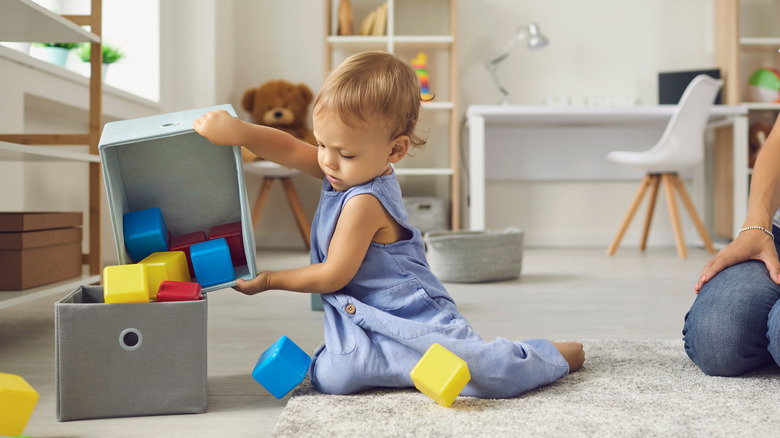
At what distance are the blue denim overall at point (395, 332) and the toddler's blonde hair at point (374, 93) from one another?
3.9 inches

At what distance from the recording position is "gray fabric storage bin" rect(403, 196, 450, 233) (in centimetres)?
312

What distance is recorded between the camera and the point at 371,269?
0.94m

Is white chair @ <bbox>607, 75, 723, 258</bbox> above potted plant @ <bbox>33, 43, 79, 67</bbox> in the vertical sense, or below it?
below

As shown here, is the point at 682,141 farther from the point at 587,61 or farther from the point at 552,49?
the point at 552,49

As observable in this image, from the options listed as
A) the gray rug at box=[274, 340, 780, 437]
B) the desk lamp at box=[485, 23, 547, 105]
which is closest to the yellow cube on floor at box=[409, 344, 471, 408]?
the gray rug at box=[274, 340, 780, 437]

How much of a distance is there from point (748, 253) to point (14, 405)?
102cm

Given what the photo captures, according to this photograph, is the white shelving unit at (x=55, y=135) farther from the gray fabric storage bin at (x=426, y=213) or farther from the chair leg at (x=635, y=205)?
the chair leg at (x=635, y=205)

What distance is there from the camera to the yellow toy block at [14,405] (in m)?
0.69

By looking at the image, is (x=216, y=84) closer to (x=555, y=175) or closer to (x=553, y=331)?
(x=555, y=175)

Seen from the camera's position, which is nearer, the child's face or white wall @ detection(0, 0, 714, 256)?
the child's face

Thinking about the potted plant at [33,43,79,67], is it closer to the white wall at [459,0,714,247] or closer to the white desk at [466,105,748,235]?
the white desk at [466,105,748,235]

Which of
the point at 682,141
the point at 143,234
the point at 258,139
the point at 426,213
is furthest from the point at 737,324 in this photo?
the point at 426,213

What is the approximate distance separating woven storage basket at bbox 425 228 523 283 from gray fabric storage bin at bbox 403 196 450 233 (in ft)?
3.23

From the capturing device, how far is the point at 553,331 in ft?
4.29
